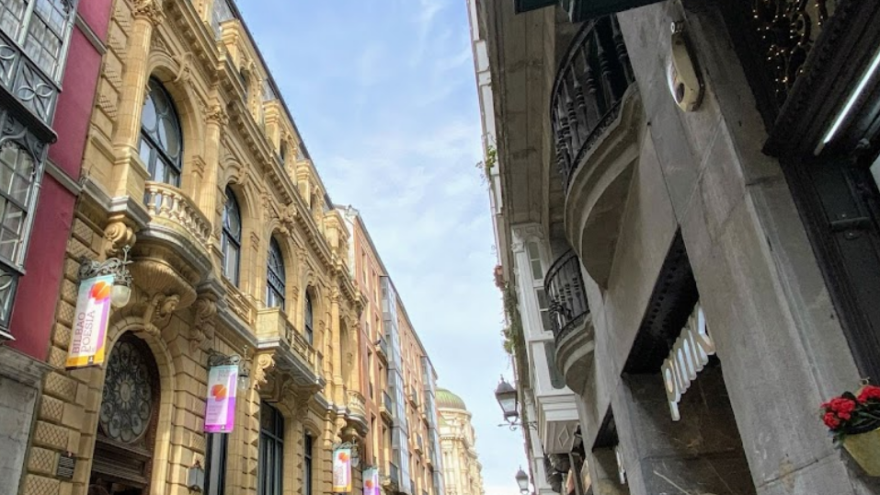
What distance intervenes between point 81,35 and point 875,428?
1233 centimetres

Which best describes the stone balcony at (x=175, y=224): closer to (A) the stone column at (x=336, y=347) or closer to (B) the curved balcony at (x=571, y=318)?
(B) the curved balcony at (x=571, y=318)

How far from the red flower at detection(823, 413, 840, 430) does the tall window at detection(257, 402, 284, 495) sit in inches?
626

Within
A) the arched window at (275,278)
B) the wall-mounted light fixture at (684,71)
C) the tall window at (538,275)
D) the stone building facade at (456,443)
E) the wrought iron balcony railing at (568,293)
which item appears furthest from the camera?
the stone building facade at (456,443)

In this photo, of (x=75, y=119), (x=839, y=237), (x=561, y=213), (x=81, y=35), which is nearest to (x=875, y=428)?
(x=839, y=237)

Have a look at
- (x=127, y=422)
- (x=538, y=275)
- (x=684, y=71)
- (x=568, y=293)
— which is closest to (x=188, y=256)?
(x=127, y=422)

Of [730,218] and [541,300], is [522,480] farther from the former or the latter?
[730,218]

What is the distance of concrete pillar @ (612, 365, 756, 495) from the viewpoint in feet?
19.9

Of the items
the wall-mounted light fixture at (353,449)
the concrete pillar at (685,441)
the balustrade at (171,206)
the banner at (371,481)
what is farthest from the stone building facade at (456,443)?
the concrete pillar at (685,441)

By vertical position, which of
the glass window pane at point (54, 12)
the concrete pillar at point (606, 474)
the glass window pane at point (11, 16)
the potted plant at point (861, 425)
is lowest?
the potted plant at point (861, 425)

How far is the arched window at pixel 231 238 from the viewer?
16078 mm

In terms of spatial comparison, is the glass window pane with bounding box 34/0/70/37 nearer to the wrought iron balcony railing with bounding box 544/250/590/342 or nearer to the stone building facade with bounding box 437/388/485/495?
the wrought iron balcony railing with bounding box 544/250/590/342

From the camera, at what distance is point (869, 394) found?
7.72 ft

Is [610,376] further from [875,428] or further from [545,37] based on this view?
[875,428]

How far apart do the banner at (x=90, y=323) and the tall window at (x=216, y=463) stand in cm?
531
